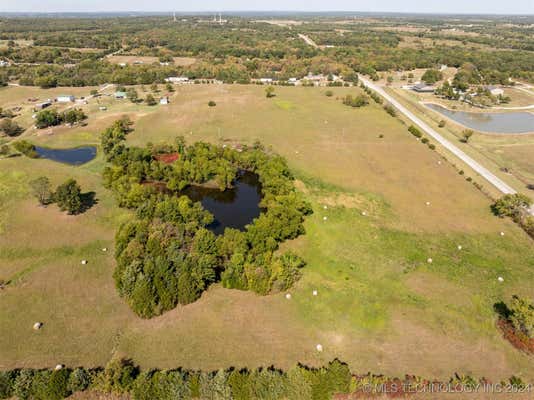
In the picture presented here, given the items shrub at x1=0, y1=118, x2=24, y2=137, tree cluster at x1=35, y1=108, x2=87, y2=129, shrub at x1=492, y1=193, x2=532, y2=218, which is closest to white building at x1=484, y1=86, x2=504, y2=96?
shrub at x1=492, y1=193, x2=532, y2=218

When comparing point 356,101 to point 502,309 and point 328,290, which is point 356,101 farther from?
point 328,290

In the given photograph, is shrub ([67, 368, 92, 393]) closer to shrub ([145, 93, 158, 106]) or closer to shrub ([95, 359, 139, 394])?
shrub ([95, 359, 139, 394])

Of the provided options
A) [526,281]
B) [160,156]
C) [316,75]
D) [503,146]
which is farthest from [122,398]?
[316,75]

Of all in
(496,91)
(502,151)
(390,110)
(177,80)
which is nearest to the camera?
(502,151)

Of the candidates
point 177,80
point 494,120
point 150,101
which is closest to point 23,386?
point 150,101

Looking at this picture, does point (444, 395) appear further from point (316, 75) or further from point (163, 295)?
point (316, 75)
